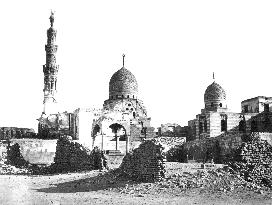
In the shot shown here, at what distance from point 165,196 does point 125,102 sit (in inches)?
1310

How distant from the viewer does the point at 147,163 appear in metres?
16.3

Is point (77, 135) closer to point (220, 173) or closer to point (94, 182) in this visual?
point (94, 182)

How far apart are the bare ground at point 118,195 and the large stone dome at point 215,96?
28.6 metres

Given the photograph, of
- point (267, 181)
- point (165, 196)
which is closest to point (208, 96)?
point (267, 181)

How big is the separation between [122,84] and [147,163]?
31429mm

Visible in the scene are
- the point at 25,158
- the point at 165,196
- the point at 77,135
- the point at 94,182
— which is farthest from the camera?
the point at 77,135

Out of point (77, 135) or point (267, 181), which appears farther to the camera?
point (77, 135)

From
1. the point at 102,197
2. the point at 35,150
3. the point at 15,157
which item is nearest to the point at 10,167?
the point at 15,157

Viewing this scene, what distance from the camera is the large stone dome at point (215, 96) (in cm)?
4522

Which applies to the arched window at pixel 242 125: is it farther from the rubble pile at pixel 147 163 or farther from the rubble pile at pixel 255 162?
the rubble pile at pixel 147 163

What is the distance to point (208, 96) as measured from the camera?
45.7 metres

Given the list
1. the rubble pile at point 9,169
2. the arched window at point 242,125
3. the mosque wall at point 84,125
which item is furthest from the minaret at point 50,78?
the arched window at point 242,125

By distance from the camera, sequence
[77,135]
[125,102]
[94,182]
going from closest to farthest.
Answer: [94,182] → [77,135] → [125,102]

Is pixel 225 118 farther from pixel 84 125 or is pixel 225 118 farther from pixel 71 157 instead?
pixel 71 157
